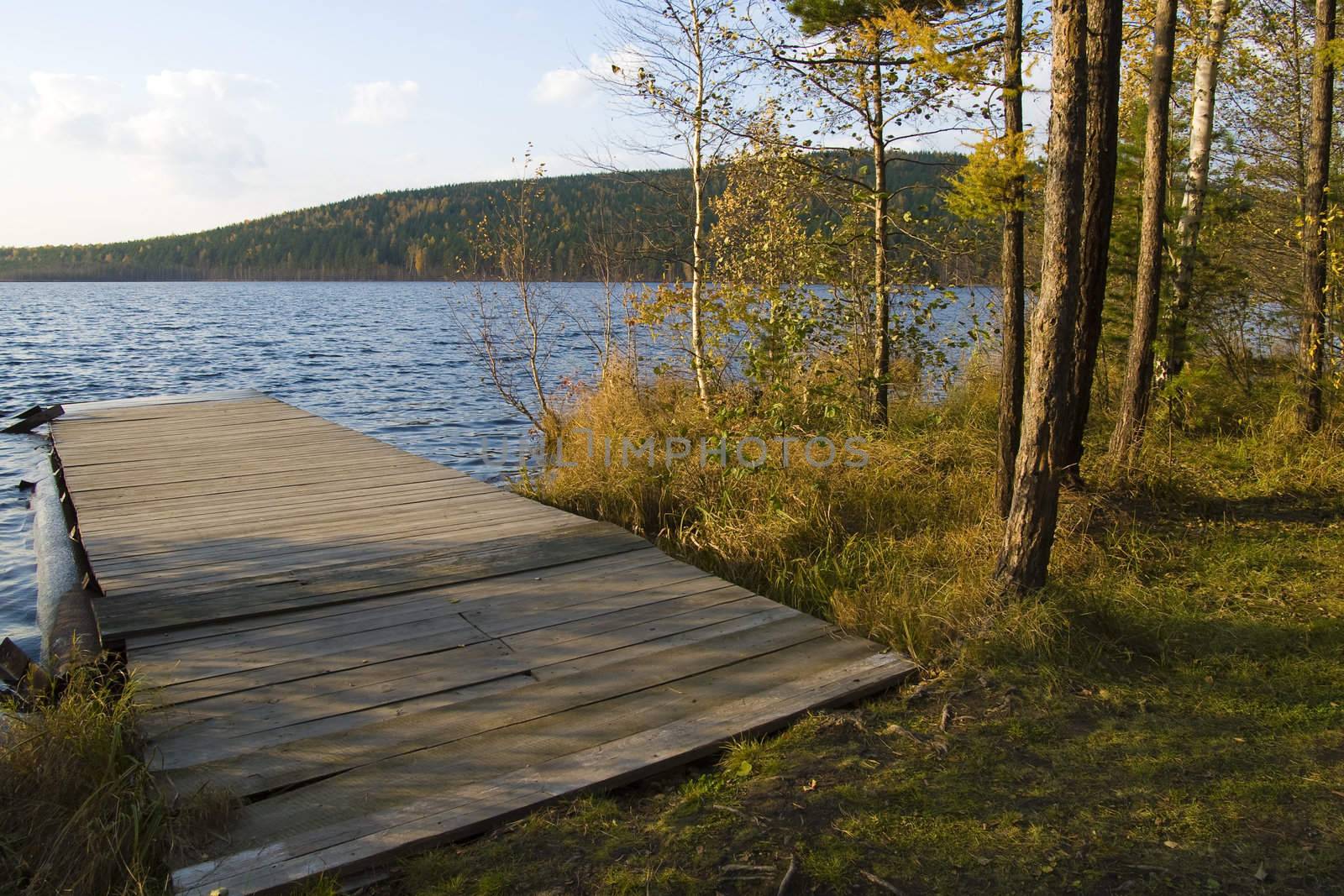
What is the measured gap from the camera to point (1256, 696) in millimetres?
3783

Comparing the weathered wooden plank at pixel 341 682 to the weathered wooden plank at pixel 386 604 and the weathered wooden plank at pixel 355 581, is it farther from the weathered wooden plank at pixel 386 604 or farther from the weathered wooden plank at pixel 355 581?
the weathered wooden plank at pixel 355 581

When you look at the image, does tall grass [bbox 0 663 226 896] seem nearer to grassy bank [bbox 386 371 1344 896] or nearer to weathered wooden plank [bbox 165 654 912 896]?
weathered wooden plank [bbox 165 654 912 896]

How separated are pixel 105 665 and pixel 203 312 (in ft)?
168

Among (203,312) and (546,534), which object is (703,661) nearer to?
(546,534)

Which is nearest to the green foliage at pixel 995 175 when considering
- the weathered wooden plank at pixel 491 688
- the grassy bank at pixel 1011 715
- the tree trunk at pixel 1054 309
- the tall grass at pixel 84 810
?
the tree trunk at pixel 1054 309

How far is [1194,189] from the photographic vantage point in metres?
8.20

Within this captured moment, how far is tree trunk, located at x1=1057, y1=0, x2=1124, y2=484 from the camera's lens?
4512 millimetres

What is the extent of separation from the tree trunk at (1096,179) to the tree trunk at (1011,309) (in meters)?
0.45

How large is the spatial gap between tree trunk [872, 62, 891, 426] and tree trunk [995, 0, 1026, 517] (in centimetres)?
212

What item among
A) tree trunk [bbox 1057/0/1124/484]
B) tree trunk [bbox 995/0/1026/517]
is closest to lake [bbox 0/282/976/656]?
tree trunk [bbox 995/0/1026/517]

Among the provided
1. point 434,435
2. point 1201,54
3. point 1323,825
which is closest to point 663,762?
point 1323,825

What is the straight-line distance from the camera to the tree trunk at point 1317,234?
7973 mm

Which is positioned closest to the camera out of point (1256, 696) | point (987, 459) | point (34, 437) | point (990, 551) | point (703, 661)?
point (1256, 696)

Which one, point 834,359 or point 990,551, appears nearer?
point 990,551
